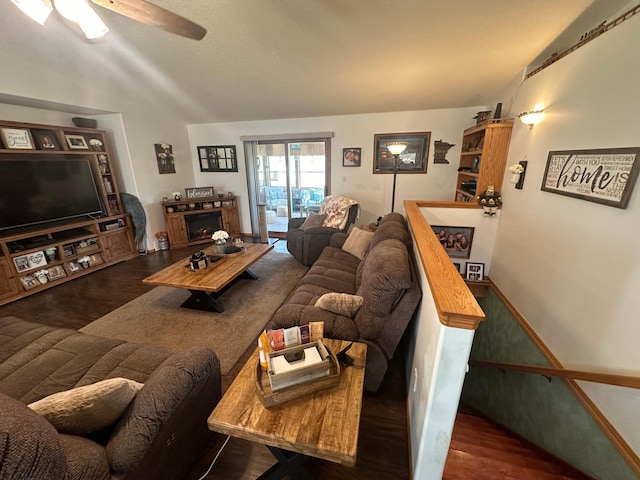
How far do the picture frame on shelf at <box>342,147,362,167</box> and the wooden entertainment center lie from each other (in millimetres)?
3716

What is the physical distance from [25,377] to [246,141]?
439cm

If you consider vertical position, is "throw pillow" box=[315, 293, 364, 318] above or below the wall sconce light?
below

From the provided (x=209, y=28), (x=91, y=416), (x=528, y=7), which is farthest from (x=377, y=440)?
(x=209, y=28)

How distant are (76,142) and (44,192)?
808 mm

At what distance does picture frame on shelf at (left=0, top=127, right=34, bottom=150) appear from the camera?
9.11ft

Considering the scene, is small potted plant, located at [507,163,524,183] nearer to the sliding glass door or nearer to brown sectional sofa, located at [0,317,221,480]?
the sliding glass door

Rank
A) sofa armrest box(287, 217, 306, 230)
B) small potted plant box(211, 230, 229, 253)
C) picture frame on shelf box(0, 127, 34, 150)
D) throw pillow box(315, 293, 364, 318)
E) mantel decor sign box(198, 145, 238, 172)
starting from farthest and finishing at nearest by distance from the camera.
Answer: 1. mantel decor sign box(198, 145, 238, 172)
2. sofa armrest box(287, 217, 306, 230)
3. small potted plant box(211, 230, 229, 253)
4. picture frame on shelf box(0, 127, 34, 150)
5. throw pillow box(315, 293, 364, 318)

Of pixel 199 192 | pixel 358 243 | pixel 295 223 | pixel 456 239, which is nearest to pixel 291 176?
pixel 295 223

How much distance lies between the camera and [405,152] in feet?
13.8

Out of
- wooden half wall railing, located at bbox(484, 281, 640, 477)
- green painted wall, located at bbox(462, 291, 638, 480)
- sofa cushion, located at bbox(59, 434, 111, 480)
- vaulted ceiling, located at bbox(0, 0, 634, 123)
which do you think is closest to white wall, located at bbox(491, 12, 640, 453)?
wooden half wall railing, located at bbox(484, 281, 640, 477)

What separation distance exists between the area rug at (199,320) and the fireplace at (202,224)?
5.95ft

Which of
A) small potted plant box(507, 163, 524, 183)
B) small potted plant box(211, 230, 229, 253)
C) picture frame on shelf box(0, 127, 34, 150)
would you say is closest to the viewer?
small potted plant box(507, 163, 524, 183)

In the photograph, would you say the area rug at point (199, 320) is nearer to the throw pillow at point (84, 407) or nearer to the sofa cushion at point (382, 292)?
the throw pillow at point (84, 407)

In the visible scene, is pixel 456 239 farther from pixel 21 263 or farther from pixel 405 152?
pixel 21 263
